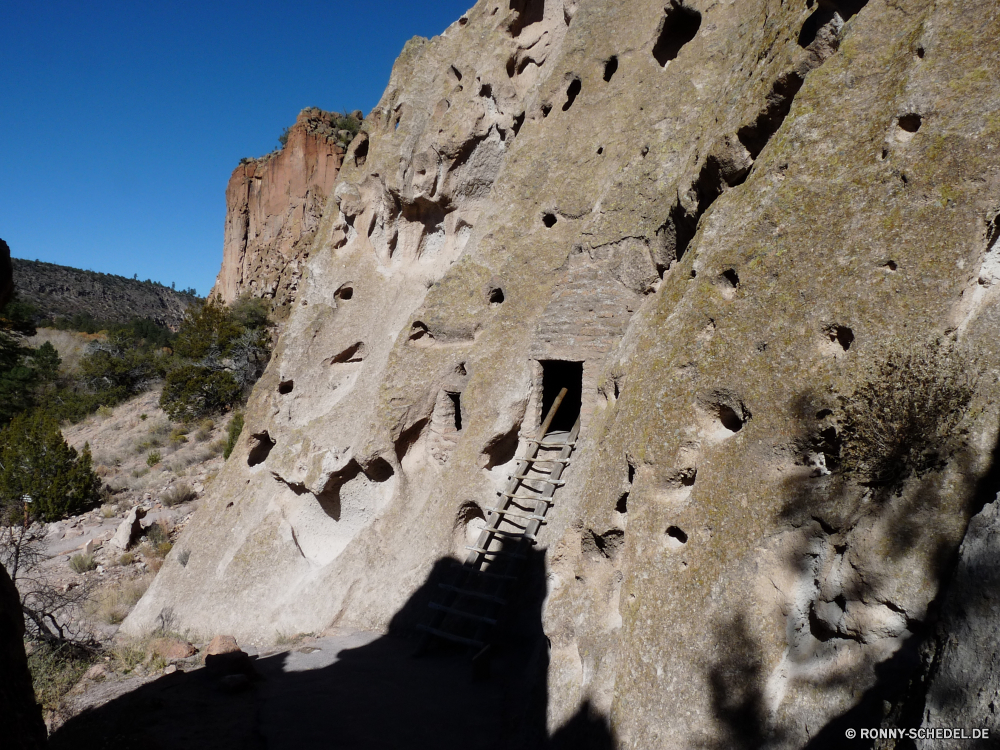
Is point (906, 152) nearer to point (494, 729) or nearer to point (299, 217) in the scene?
point (494, 729)

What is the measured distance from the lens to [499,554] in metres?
6.05

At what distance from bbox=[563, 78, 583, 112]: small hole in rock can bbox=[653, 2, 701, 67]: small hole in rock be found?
1.07 meters

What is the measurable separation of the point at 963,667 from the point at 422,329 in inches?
254

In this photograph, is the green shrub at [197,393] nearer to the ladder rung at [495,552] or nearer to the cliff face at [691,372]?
the cliff face at [691,372]

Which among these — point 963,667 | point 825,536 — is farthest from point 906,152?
point 963,667

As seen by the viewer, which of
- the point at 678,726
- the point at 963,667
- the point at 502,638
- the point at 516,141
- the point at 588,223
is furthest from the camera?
the point at 516,141

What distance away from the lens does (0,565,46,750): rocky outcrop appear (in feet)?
9.25

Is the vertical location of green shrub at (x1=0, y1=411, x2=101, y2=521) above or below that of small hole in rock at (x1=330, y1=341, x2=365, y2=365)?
below

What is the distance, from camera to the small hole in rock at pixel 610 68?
777cm

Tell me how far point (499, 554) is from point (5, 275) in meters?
4.49

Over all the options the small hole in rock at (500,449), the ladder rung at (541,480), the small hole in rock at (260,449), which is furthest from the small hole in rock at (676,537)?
the small hole in rock at (260,449)

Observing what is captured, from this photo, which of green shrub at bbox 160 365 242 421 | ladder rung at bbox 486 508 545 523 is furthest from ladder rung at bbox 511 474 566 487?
green shrub at bbox 160 365 242 421

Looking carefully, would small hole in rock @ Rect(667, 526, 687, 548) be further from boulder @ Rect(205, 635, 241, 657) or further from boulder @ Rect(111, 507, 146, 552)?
boulder @ Rect(111, 507, 146, 552)

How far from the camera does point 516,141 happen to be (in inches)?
328
